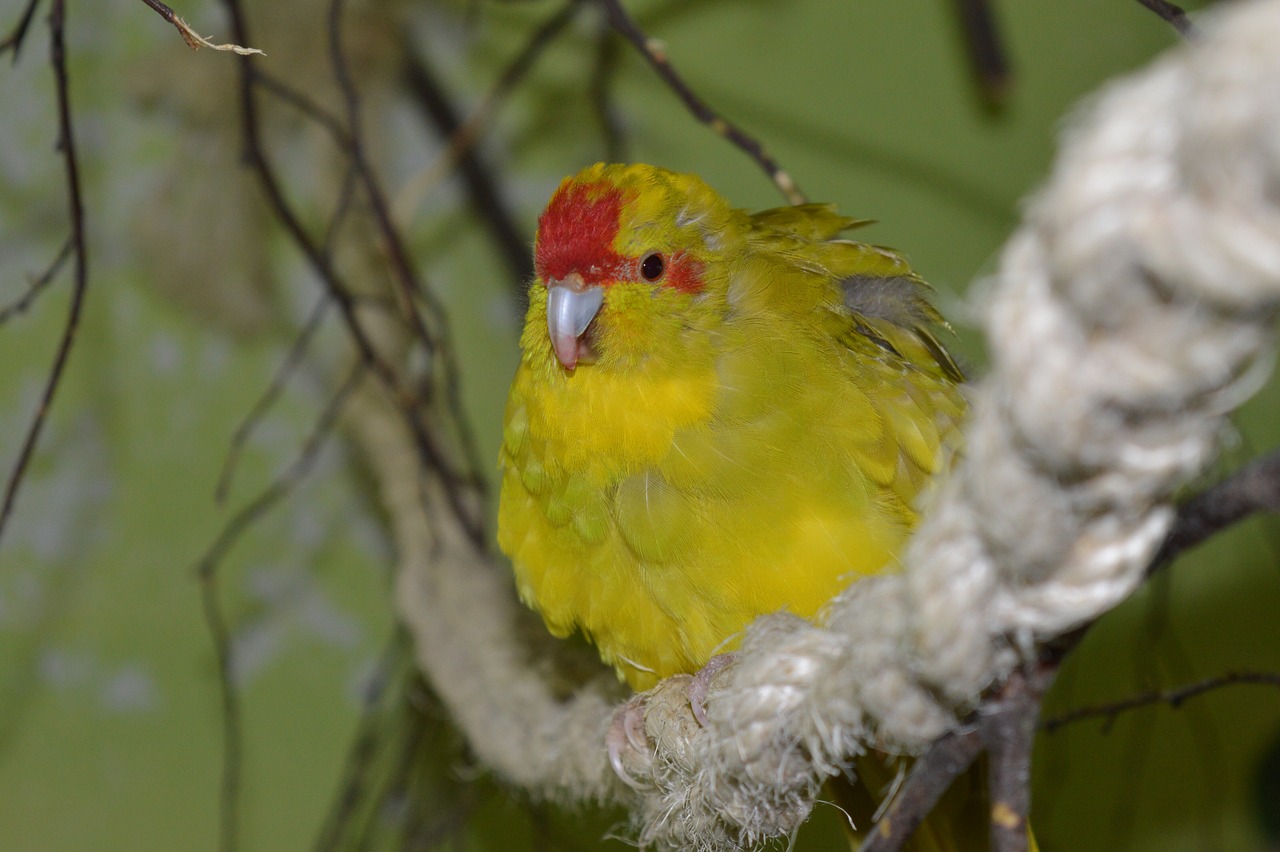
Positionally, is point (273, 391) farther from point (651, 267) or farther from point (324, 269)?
point (651, 267)

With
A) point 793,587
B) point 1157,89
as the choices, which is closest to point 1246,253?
point 1157,89

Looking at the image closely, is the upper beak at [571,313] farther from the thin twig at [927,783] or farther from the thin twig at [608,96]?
the thin twig at [608,96]

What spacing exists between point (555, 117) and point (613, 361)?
1223mm

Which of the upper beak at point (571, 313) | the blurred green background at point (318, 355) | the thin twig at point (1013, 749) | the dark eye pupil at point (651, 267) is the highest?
the thin twig at point (1013, 749)

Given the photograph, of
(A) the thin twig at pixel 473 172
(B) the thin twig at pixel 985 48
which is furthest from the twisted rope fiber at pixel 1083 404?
(B) the thin twig at pixel 985 48

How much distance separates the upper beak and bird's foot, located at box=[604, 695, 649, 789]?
0.34 m

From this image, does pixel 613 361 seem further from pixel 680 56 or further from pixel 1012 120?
pixel 1012 120

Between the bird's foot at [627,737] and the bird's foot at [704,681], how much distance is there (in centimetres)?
9

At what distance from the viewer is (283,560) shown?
6.03ft

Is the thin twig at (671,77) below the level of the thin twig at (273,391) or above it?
above

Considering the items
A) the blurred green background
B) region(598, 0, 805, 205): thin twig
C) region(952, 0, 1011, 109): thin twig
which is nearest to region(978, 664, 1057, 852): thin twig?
region(598, 0, 805, 205): thin twig

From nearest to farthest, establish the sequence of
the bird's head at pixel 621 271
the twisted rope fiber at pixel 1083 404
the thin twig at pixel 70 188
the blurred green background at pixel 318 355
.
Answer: the twisted rope fiber at pixel 1083 404
the thin twig at pixel 70 188
the bird's head at pixel 621 271
the blurred green background at pixel 318 355

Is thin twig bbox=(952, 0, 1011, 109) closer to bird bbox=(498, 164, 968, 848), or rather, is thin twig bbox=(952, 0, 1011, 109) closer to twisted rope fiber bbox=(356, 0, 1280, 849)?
bird bbox=(498, 164, 968, 848)

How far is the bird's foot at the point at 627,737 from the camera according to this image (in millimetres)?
954
